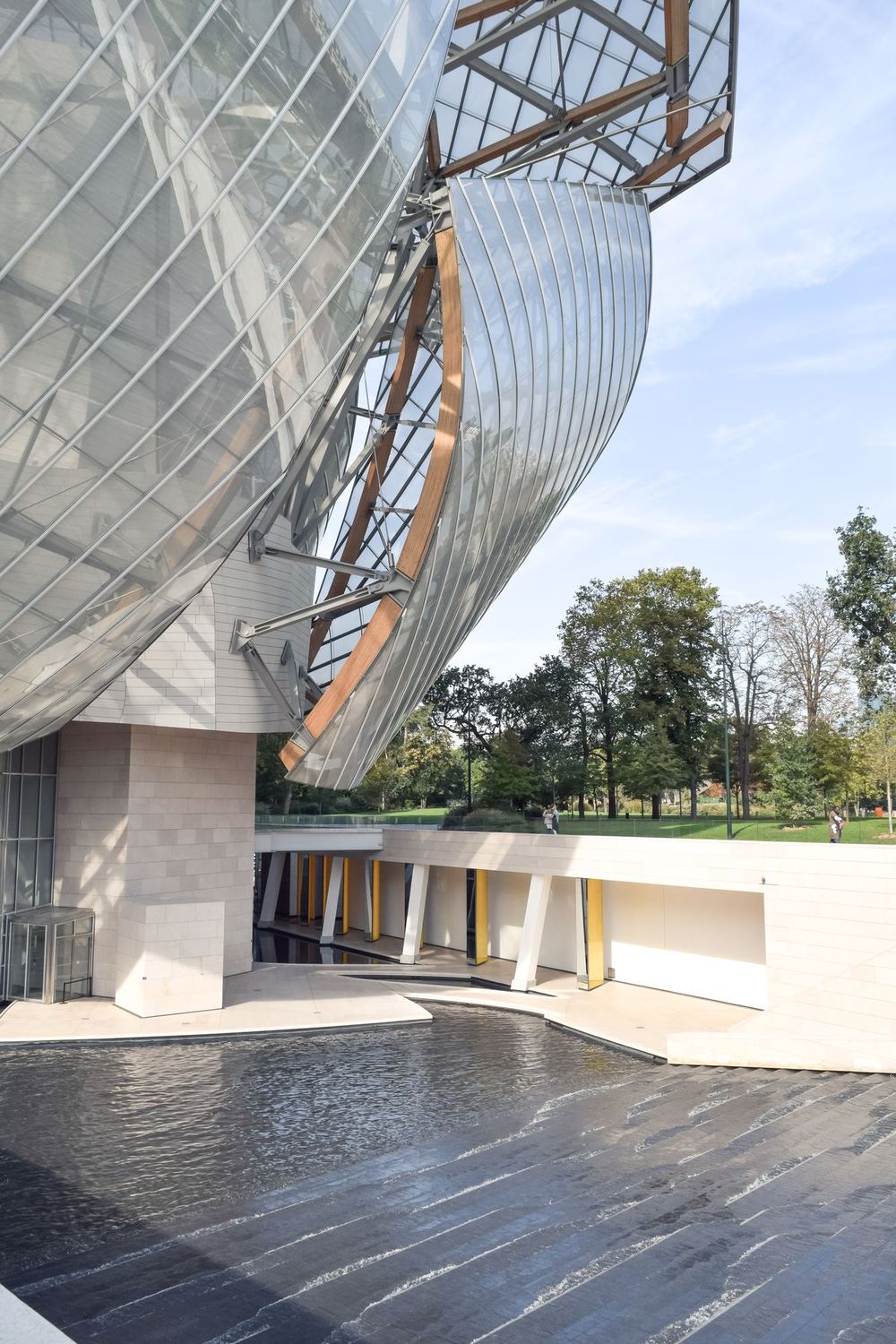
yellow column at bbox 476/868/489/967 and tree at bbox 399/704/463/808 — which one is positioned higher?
tree at bbox 399/704/463/808

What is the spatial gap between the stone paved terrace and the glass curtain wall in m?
15.7

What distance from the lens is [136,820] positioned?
85.4ft

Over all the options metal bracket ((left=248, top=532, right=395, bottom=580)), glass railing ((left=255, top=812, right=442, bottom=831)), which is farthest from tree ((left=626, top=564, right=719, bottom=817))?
metal bracket ((left=248, top=532, right=395, bottom=580))

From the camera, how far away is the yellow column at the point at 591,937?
1119 inches

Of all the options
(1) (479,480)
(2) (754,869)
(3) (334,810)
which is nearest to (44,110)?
(1) (479,480)

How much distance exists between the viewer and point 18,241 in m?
11.4

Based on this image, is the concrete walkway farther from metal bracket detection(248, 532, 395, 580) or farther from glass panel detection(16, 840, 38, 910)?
metal bracket detection(248, 532, 395, 580)

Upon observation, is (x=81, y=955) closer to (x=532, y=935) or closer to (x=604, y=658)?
(x=532, y=935)

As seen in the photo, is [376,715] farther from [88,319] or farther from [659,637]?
[659,637]

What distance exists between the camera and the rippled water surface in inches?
485

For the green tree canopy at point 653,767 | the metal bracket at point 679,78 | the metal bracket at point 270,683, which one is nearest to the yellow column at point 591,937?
the metal bracket at point 270,683

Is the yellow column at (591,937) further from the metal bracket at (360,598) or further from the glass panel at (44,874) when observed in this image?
the glass panel at (44,874)

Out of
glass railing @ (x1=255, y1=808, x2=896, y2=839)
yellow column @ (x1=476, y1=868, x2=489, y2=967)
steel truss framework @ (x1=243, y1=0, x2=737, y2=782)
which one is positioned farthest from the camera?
yellow column @ (x1=476, y1=868, x2=489, y2=967)

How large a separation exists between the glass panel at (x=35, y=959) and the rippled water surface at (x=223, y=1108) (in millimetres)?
4861
